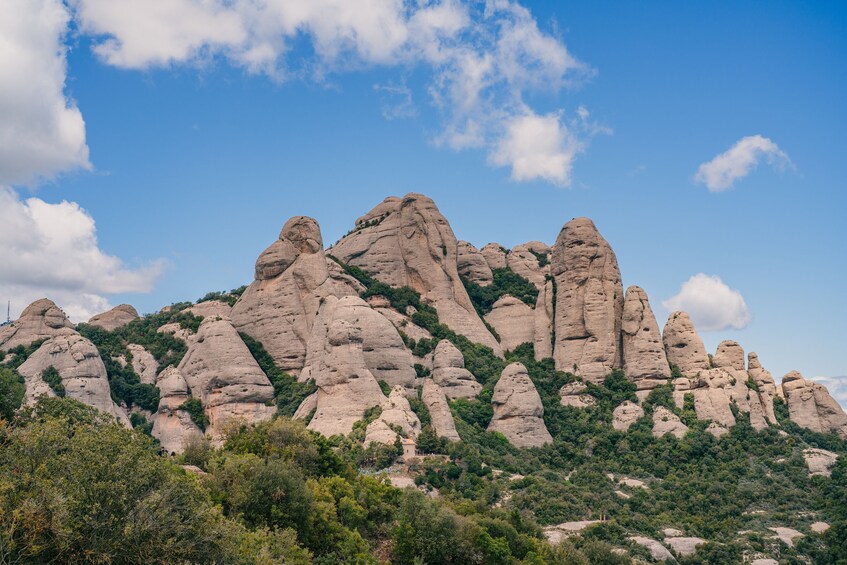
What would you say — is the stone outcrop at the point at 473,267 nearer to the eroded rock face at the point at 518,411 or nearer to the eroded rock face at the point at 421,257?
the eroded rock face at the point at 421,257

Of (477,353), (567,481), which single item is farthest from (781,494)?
(477,353)

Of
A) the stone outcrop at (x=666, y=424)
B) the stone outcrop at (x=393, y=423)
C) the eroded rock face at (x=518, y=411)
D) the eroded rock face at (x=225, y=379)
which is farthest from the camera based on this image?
the eroded rock face at (x=225, y=379)

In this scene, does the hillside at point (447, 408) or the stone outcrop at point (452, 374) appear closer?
the hillside at point (447, 408)

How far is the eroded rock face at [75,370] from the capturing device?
7031 cm

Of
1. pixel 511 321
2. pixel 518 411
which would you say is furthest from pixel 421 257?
pixel 518 411

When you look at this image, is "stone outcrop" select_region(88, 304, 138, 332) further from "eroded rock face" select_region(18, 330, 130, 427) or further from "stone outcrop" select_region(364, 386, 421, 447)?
"stone outcrop" select_region(364, 386, 421, 447)

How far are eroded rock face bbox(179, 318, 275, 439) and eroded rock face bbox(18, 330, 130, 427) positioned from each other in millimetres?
6263

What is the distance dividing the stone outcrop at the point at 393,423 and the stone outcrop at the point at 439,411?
1.67m

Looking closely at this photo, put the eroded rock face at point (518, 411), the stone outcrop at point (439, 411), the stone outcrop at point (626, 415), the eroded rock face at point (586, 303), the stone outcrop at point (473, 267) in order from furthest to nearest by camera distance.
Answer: the stone outcrop at point (473, 267)
the eroded rock face at point (586, 303)
the stone outcrop at point (626, 415)
the eroded rock face at point (518, 411)
the stone outcrop at point (439, 411)

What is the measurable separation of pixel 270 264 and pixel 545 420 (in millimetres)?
27224

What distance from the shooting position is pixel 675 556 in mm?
54281

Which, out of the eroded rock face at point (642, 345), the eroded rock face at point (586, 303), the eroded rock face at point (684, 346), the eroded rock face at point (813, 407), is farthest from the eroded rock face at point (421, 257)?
the eroded rock face at point (813, 407)

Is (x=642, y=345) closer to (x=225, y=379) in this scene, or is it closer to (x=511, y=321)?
(x=511, y=321)

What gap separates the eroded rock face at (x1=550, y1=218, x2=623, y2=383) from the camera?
80.6 metres
